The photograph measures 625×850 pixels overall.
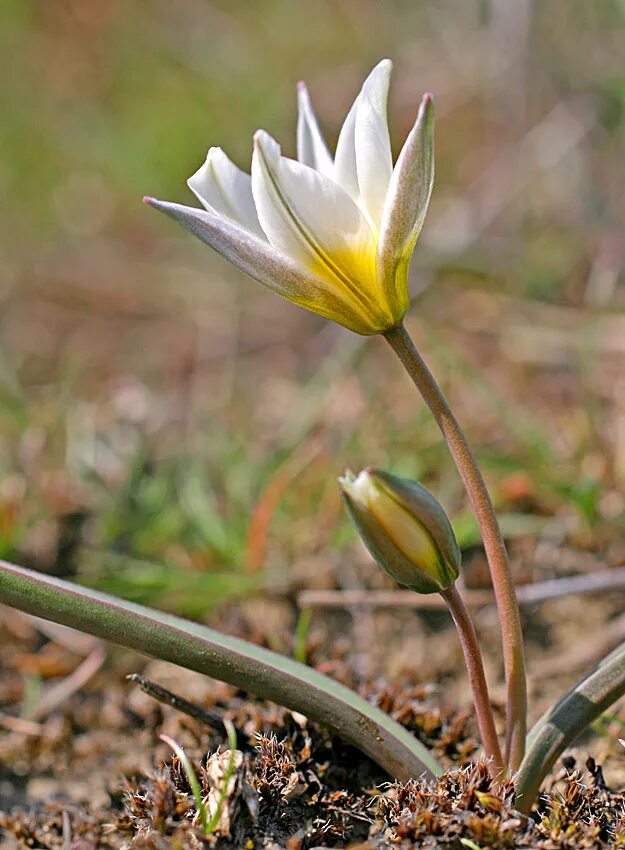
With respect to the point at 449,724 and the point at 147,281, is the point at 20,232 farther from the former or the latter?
the point at 449,724

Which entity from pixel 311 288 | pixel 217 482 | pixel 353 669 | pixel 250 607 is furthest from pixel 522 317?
pixel 311 288

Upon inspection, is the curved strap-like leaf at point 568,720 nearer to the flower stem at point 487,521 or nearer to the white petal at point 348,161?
the flower stem at point 487,521

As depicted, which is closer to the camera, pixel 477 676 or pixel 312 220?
pixel 312 220

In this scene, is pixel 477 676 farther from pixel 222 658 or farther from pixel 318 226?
pixel 318 226

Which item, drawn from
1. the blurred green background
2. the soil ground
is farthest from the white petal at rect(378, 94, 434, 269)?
the blurred green background

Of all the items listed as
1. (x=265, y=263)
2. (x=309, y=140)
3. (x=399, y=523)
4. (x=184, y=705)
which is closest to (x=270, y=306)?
(x=309, y=140)

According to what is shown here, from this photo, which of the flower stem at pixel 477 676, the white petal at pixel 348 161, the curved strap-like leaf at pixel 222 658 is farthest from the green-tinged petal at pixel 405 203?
the curved strap-like leaf at pixel 222 658
